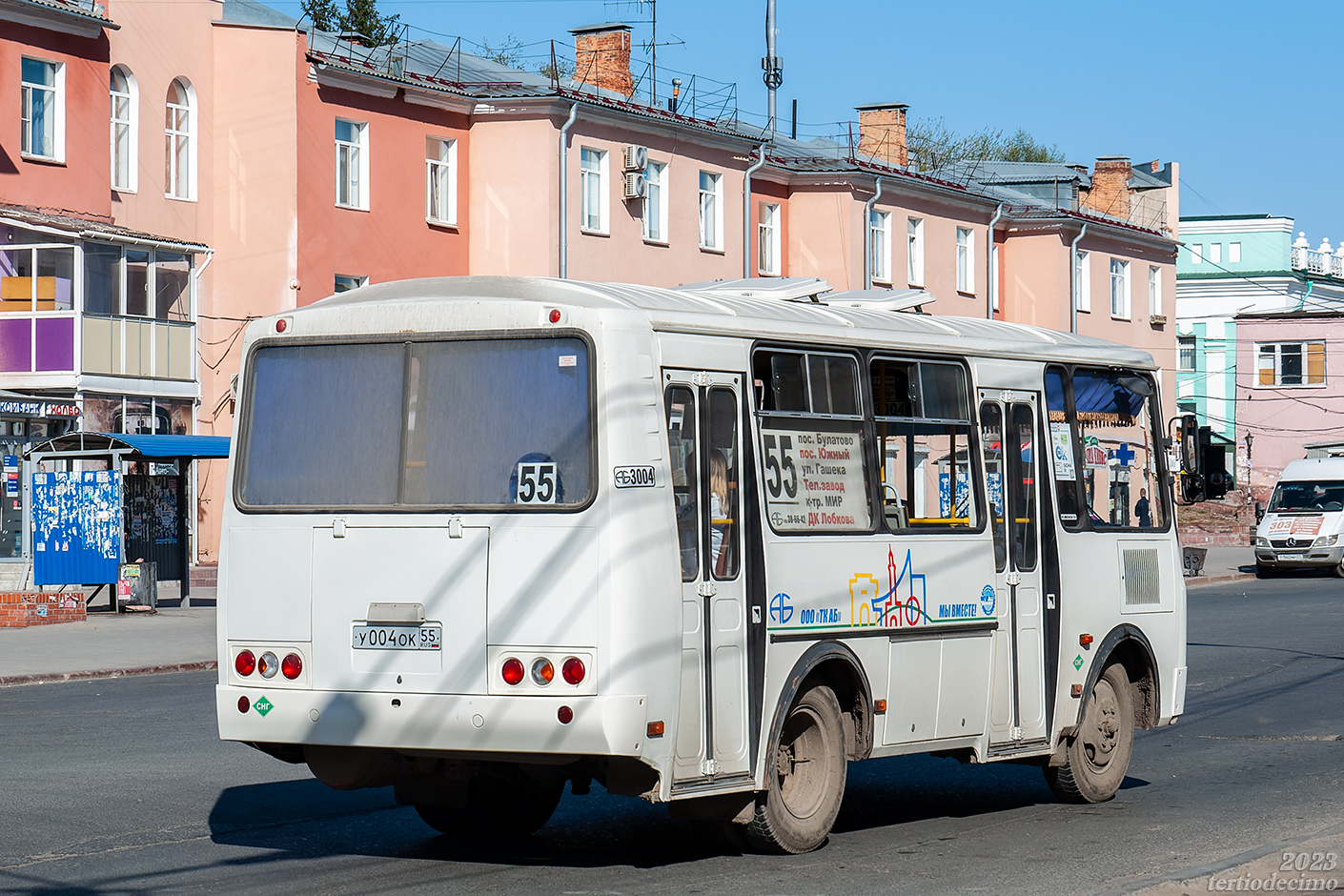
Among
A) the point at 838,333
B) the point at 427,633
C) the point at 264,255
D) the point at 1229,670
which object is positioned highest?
the point at 264,255

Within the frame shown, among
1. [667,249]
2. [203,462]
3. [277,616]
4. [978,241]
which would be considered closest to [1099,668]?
[277,616]

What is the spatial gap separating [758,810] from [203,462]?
101ft

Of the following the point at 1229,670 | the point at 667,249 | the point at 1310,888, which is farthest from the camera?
the point at 667,249

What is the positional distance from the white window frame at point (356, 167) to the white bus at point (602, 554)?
99.6 ft

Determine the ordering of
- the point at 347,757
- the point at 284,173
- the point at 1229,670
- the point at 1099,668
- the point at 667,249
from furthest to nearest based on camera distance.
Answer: the point at 667,249 → the point at 284,173 → the point at 1229,670 → the point at 1099,668 → the point at 347,757

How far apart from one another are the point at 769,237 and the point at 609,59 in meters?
6.23

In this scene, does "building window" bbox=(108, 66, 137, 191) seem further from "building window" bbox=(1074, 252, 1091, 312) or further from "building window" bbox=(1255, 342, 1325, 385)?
"building window" bbox=(1255, 342, 1325, 385)

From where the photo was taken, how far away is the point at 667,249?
43625mm

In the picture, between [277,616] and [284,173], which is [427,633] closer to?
[277,616]

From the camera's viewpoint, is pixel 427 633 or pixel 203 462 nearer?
pixel 427 633

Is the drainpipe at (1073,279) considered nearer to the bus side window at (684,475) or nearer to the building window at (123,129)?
the building window at (123,129)

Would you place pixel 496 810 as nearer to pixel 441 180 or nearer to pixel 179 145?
pixel 179 145

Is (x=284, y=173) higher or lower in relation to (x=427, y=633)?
higher

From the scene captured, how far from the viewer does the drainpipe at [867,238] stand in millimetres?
49000
